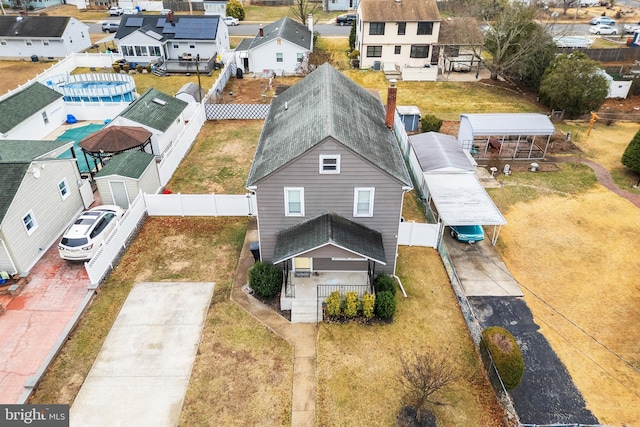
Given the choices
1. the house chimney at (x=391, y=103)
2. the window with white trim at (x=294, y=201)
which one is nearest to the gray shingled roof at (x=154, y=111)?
the window with white trim at (x=294, y=201)

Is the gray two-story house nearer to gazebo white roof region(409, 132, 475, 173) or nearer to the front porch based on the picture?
the front porch

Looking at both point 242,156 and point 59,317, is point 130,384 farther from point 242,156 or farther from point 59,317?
point 242,156

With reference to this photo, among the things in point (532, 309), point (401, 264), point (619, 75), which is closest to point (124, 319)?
point (401, 264)

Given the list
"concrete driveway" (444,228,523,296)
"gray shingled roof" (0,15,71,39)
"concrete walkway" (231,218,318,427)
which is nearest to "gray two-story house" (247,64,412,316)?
"concrete walkway" (231,218,318,427)

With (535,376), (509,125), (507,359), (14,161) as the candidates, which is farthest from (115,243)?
(509,125)

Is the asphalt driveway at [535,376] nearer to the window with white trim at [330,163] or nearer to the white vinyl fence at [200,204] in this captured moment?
the window with white trim at [330,163]

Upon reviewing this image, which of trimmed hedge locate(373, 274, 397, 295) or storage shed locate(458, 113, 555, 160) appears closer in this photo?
trimmed hedge locate(373, 274, 397, 295)
